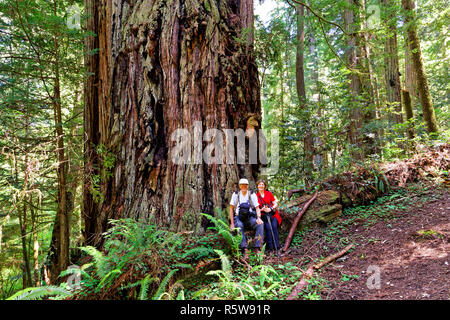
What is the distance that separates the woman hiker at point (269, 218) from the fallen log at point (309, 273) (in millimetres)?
923

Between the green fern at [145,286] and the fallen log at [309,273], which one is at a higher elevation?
the green fern at [145,286]

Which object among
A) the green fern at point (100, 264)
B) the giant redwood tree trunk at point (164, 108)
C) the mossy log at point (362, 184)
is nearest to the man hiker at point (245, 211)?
the giant redwood tree trunk at point (164, 108)

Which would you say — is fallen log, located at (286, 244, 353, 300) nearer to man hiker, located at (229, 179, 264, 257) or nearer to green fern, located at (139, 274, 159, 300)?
man hiker, located at (229, 179, 264, 257)

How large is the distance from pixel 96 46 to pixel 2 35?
2.13 metres

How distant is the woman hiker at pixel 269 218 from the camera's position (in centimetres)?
441

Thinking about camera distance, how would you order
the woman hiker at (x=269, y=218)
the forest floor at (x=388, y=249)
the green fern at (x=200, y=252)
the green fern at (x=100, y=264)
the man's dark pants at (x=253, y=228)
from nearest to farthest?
the forest floor at (x=388, y=249), the green fern at (x=100, y=264), the green fern at (x=200, y=252), the man's dark pants at (x=253, y=228), the woman hiker at (x=269, y=218)

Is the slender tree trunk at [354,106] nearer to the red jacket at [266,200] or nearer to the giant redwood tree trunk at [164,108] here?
the red jacket at [266,200]

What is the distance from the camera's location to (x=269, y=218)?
4.46 metres

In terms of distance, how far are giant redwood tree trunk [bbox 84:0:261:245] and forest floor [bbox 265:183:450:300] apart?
1932 millimetres

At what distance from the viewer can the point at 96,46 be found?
5820mm

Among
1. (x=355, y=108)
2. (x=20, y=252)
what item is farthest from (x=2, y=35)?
(x=355, y=108)

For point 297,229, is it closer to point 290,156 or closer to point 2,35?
point 290,156
